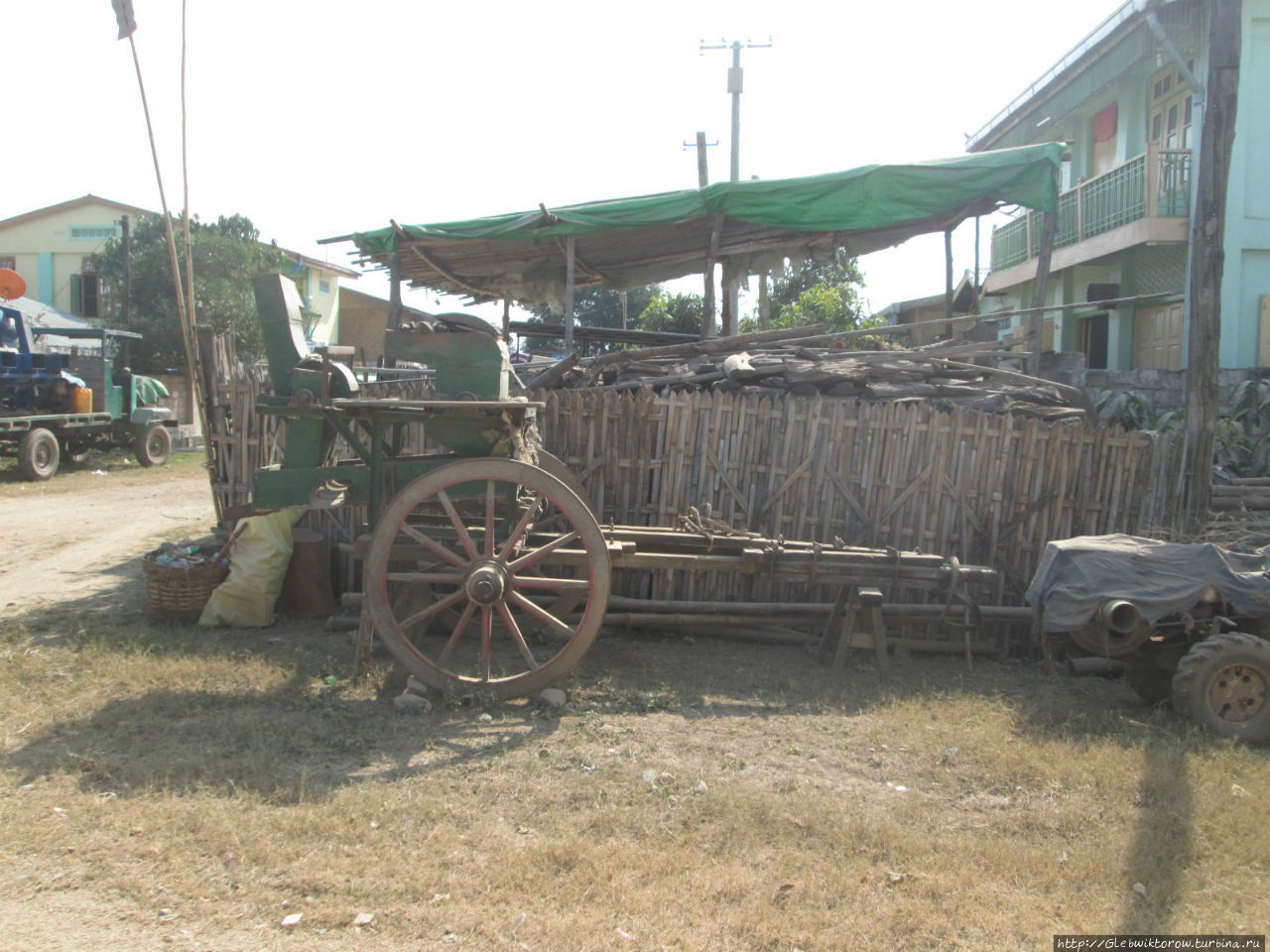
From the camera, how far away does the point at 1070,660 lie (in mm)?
6117

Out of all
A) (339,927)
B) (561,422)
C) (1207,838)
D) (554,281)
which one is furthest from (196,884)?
(554,281)

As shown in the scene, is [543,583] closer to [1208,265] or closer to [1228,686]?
[1228,686]

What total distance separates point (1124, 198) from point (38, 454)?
1781 centimetres

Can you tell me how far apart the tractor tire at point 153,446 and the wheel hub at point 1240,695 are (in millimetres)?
18841

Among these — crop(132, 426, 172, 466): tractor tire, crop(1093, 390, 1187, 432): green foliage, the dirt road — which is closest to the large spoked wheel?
the dirt road

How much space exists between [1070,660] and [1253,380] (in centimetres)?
693

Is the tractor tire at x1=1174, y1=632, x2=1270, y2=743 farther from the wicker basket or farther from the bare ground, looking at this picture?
the wicker basket

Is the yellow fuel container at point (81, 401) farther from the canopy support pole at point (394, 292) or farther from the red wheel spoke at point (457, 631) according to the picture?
the red wheel spoke at point (457, 631)

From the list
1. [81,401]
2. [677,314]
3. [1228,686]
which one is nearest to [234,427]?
[1228,686]

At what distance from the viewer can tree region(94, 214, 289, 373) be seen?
87.9ft

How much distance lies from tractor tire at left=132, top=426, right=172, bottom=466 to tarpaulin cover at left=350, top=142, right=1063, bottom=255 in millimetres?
11560

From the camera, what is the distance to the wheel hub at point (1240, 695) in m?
5.08

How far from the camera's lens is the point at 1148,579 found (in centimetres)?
527

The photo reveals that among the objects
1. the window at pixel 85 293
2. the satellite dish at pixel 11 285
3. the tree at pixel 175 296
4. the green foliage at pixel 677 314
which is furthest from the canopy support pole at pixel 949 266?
the window at pixel 85 293
